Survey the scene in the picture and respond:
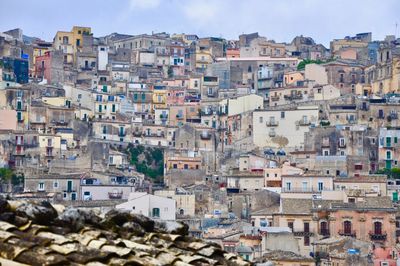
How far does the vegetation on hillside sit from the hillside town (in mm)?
110

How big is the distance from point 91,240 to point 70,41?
101066mm

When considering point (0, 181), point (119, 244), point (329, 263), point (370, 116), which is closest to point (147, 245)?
point (119, 244)

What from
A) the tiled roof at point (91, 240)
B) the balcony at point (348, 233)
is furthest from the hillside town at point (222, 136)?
the tiled roof at point (91, 240)

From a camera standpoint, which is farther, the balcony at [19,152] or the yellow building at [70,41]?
the yellow building at [70,41]

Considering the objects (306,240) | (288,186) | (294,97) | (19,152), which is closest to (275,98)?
(294,97)

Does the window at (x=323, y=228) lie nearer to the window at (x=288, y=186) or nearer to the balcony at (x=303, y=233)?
the balcony at (x=303, y=233)

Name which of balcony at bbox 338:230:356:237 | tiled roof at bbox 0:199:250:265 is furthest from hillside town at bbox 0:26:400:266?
tiled roof at bbox 0:199:250:265

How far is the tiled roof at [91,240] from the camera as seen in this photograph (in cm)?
1202

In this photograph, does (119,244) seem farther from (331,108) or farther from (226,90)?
(226,90)

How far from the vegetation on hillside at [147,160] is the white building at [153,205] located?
1652 cm

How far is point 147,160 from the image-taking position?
84.8 metres

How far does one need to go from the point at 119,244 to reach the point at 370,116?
75.0m

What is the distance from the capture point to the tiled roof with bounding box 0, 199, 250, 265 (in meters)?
12.0

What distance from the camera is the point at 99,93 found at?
96562 millimetres
